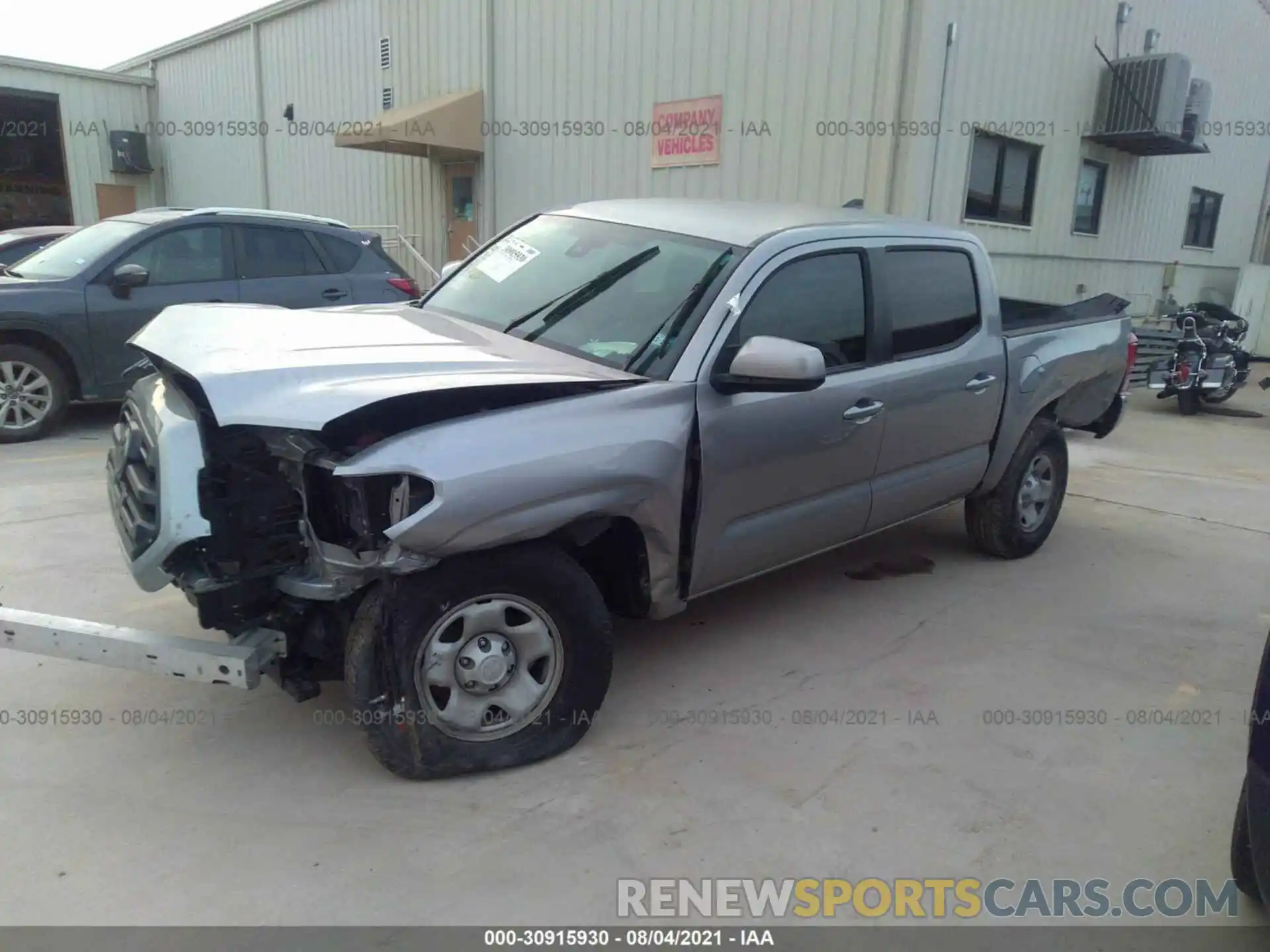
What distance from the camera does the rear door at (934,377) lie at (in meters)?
4.21

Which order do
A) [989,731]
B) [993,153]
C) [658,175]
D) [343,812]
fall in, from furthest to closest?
[658,175] < [993,153] < [989,731] < [343,812]

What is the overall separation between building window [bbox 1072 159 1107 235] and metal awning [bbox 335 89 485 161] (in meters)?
8.17

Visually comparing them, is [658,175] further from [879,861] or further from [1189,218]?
[1189,218]

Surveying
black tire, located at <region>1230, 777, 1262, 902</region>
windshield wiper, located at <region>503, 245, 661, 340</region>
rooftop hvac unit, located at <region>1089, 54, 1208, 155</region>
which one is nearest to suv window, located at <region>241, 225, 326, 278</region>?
windshield wiper, located at <region>503, 245, 661, 340</region>

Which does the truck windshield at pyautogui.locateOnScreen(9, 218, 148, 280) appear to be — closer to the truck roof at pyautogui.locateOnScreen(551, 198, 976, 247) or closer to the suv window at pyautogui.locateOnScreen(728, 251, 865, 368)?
the truck roof at pyautogui.locateOnScreen(551, 198, 976, 247)

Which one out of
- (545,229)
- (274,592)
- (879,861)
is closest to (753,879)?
(879,861)

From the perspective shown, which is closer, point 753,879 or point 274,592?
point 753,879

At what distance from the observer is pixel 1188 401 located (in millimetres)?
10930

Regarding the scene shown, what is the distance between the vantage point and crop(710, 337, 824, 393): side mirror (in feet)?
10.5

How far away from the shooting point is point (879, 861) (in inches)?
110

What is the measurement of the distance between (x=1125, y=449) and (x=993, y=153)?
3.62 m

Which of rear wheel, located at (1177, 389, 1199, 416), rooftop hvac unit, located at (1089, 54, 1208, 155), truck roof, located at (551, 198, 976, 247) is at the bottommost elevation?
rear wheel, located at (1177, 389, 1199, 416)

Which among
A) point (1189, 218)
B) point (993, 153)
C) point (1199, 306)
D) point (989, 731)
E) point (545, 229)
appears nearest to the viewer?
point (989, 731)

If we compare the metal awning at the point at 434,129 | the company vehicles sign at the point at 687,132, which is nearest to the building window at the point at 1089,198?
the company vehicles sign at the point at 687,132
